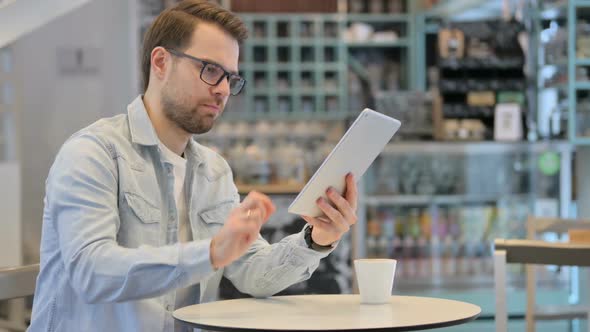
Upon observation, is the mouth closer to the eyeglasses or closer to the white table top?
the eyeglasses

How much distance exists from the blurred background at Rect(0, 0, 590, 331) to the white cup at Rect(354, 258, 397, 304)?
7.28 ft

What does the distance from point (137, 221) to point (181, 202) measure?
0.21m

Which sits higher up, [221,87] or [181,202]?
[221,87]

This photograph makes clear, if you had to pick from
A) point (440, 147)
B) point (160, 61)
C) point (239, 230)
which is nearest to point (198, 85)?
point (160, 61)

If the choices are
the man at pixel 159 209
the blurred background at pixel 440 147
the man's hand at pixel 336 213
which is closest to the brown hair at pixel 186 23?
the man at pixel 159 209

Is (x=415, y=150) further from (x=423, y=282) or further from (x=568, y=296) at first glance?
(x=568, y=296)

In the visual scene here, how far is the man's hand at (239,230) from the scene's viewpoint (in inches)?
67.9

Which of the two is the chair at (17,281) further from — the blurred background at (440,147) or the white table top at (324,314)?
the blurred background at (440,147)

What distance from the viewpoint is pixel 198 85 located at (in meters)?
2.16

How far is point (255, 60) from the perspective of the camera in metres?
9.09

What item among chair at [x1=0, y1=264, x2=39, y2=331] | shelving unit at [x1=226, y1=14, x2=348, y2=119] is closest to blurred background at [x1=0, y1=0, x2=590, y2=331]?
shelving unit at [x1=226, y1=14, x2=348, y2=119]

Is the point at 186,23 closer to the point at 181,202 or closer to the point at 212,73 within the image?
the point at 212,73

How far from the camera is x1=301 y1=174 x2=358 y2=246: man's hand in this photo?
2012 mm

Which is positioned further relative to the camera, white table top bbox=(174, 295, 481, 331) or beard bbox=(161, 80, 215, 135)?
beard bbox=(161, 80, 215, 135)
